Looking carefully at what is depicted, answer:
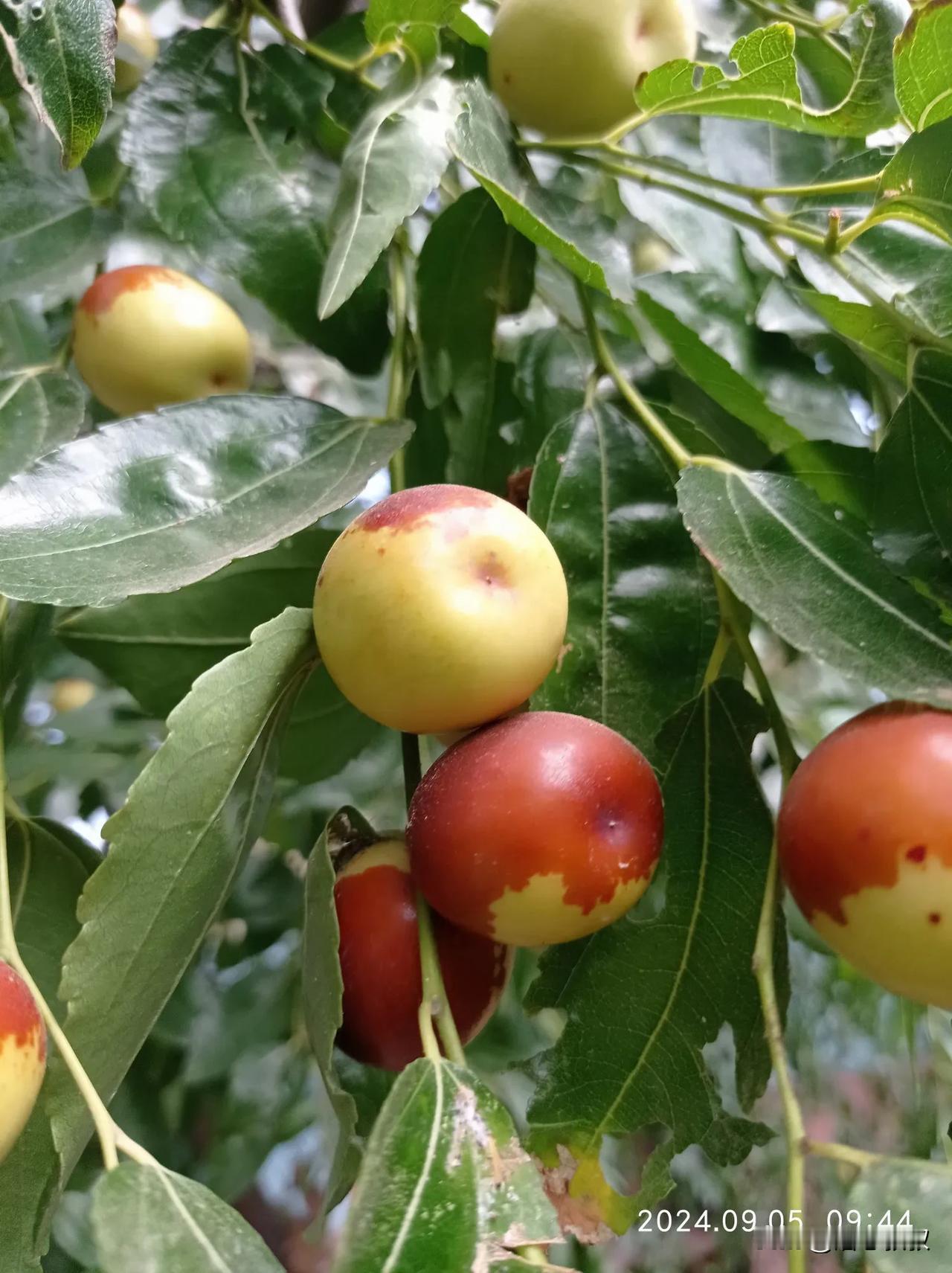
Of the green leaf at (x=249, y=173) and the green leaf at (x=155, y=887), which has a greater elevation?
the green leaf at (x=249, y=173)

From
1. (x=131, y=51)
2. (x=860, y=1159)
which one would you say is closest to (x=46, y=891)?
(x=860, y=1159)

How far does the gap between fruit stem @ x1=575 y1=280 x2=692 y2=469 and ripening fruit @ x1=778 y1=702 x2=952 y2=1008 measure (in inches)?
6.3

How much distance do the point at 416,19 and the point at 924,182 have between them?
0.27m

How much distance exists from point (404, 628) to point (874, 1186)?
0.84ft

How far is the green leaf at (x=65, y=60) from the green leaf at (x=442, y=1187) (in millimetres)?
368

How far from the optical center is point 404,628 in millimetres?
374

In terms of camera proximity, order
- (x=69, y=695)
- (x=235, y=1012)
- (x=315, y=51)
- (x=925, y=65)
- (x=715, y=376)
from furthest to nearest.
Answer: (x=69, y=695) → (x=235, y=1012) → (x=315, y=51) → (x=715, y=376) → (x=925, y=65)

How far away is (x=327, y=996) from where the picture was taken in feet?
1.25

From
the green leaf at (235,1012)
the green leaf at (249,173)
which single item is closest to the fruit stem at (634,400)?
the green leaf at (249,173)

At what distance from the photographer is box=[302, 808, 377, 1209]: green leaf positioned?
376 millimetres

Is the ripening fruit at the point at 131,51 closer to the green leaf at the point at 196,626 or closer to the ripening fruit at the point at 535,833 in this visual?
the green leaf at the point at 196,626

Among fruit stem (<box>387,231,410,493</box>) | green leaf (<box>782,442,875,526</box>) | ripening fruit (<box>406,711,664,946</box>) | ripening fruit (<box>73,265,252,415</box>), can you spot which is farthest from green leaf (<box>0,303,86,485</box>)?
green leaf (<box>782,442,875,526</box>)

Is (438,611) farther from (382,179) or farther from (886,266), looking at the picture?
(886,266)

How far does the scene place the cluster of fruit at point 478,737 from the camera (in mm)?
379
